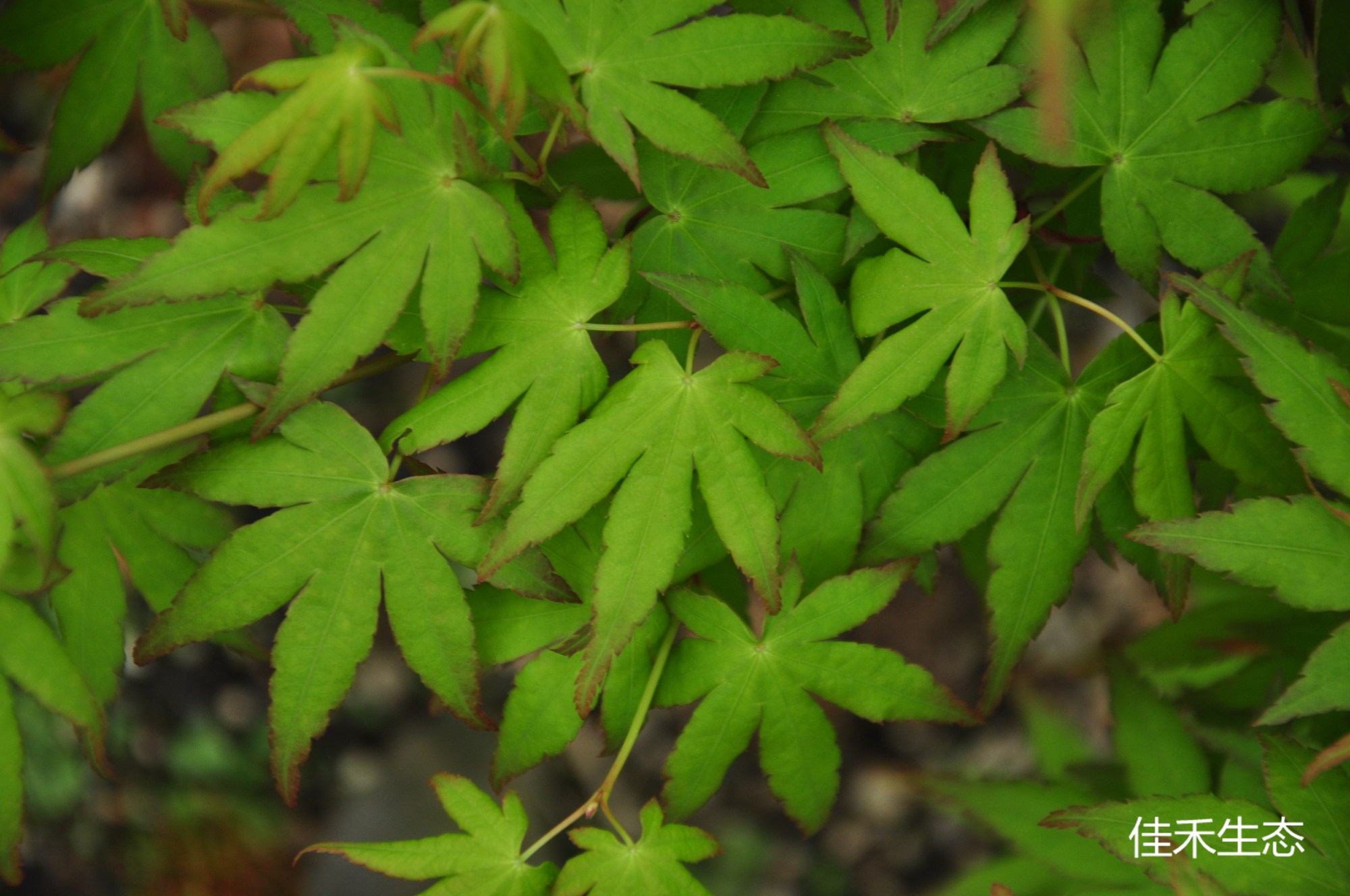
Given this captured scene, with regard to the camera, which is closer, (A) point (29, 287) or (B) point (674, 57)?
(B) point (674, 57)

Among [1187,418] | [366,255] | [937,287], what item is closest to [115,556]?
[366,255]

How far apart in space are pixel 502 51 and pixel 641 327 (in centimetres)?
30

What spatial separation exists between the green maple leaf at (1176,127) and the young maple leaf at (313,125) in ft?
1.98

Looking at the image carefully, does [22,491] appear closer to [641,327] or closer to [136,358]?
[136,358]

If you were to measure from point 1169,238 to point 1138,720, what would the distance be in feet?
2.01

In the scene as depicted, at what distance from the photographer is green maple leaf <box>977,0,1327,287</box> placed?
2.92ft

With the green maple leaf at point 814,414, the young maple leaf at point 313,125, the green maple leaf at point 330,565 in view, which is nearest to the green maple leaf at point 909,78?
the green maple leaf at point 814,414

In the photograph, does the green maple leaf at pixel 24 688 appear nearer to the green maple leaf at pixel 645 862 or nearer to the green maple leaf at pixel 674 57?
the green maple leaf at pixel 645 862

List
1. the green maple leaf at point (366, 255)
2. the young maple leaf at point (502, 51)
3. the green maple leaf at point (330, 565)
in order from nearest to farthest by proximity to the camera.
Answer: the young maple leaf at point (502, 51), the green maple leaf at point (366, 255), the green maple leaf at point (330, 565)

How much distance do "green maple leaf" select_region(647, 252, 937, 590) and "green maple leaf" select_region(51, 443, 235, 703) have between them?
1.97ft

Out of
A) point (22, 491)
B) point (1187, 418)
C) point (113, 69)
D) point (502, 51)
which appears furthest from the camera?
point (113, 69)

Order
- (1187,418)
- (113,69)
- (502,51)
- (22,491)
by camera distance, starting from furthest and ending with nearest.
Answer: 1. (113,69)
2. (1187,418)
3. (22,491)
4. (502,51)

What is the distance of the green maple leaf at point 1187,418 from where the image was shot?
0.87 metres

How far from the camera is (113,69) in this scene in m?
1.02
